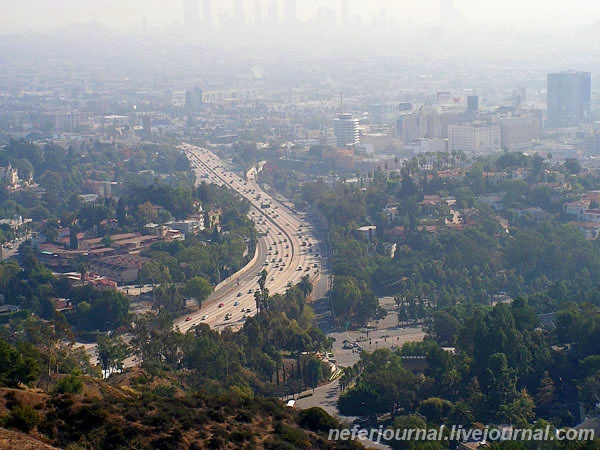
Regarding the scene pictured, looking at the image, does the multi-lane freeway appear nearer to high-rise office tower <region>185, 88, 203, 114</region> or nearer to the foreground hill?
the foreground hill

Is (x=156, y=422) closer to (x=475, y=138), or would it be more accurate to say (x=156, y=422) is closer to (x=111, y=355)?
(x=111, y=355)

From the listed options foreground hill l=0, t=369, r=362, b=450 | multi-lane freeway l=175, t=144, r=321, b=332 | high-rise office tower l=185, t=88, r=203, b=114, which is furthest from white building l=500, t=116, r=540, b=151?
foreground hill l=0, t=369, r=362, b=450

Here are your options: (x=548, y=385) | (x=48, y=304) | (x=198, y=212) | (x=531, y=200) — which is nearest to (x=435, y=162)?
(x=531, y=200)

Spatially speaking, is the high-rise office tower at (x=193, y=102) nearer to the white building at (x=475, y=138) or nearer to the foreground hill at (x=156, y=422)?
the white building at (x=475, y=138)

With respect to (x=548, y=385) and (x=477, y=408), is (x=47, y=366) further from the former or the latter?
(x=548, y=385)

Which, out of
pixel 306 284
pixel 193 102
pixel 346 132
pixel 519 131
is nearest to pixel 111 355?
pixel 306 284

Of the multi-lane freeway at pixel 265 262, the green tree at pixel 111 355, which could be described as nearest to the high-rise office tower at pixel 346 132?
the multi-lane freeway at pixel 265 262
